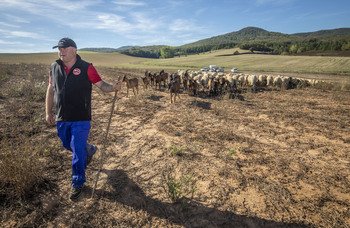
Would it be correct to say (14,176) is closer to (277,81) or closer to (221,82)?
(221,82)

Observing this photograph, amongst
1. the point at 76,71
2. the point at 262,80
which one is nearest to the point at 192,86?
the point at 262,80

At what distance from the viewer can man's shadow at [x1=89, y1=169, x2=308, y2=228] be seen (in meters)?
2.43

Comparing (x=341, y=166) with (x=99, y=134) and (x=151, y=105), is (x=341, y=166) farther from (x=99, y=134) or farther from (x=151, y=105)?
(x=151, y=105)

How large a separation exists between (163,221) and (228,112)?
5.97m

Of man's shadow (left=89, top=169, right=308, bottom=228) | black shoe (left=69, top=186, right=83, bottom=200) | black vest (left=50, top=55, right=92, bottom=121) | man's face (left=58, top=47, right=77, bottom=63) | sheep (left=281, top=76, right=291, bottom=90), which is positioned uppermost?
man's face (left=58, top=47, right=77, bottom=63)

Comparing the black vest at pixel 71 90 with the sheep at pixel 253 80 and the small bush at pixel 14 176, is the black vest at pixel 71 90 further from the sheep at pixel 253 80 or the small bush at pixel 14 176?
the sheep at pixel 253 80

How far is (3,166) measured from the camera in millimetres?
2582

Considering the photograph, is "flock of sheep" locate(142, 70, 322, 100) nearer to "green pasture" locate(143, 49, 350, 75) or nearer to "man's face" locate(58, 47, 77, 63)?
"man's face" locate(58, 47, 77, 63)

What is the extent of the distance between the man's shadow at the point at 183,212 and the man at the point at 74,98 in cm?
69

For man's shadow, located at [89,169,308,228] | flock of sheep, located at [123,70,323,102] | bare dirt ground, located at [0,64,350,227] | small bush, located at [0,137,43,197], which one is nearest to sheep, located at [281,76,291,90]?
flock of sheep, located at [123,70,323,102]

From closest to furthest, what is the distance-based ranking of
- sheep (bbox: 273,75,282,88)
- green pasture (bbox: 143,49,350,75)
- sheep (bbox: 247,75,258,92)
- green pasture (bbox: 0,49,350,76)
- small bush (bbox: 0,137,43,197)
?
1. small bush (bbox: 0,137,43,197)
2. sheep (bbox: 247,75,258,92)
3. sheep (bbox: 273,75,282,88)
4. green pasture (bbox: 143,49,350,75)
5. green pasture (bbox: 0,49,350,76)

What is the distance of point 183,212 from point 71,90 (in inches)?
105

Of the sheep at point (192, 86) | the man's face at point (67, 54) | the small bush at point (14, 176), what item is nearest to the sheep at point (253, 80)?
the sheep at point (192, 86)

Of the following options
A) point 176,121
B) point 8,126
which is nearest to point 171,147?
point 176,121
